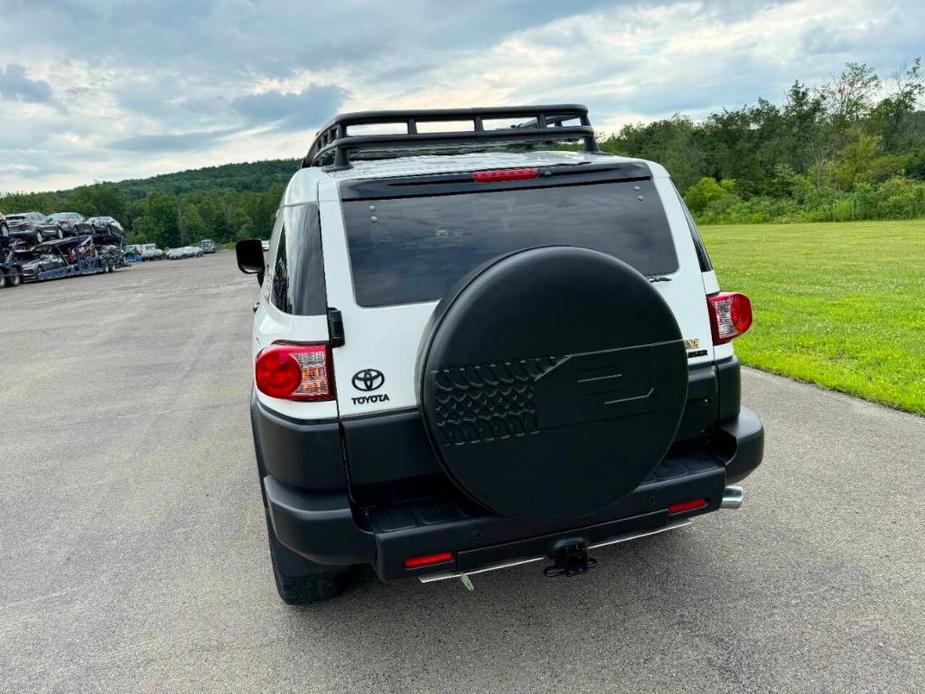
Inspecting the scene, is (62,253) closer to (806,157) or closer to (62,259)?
(62,259)

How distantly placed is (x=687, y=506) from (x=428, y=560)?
42.7 inches

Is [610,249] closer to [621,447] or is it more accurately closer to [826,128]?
[621,447]

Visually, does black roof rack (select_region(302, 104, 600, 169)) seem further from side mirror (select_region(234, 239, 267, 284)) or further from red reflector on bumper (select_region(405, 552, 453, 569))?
red reflector on bumper (select_region(405, 552, 453, 569))

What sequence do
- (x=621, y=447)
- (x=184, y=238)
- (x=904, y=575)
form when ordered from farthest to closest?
(x=184, y=238) < (x=904, y=575) < (x=621, y=447)

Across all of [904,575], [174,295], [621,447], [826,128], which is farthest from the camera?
[826,128]

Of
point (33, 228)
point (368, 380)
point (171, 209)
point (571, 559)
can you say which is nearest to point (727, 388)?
point (571, 559)

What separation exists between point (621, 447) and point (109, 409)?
248 inches

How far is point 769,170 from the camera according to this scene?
70250mm

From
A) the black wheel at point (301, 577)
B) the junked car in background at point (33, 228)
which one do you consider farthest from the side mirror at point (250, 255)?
the junked car in background at point (33, 228)

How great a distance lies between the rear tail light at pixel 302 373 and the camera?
2.44 meters

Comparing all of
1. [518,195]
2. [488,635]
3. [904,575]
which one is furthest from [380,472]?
[904,575]

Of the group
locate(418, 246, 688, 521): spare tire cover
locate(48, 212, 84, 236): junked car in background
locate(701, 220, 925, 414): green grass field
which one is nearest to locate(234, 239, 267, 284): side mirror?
locate(418, 246, 688, 521): spare tire cover

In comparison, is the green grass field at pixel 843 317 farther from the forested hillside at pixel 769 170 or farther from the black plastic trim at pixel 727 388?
the forested hillside at pixel 769 170

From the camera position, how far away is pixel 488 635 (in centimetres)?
283
